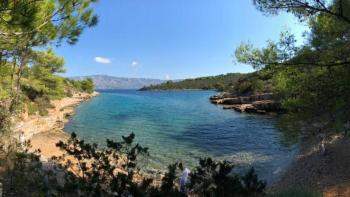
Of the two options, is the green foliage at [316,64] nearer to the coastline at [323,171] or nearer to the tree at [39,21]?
the coastline at [323,171]

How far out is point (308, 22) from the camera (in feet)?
31.5

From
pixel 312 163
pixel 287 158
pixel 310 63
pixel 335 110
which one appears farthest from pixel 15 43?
pixel 287 158

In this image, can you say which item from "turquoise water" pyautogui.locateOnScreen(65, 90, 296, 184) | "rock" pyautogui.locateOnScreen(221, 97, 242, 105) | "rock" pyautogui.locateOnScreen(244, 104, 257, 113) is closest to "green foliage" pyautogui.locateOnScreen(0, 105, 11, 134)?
"turquoise water" pyautogui.locateOnScreen(65, 90, 296, 184)

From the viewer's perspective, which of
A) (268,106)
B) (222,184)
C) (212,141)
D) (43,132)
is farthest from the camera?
(268,106)

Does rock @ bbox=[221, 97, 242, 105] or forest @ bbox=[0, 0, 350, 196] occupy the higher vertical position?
forest @ bbox=[0, 0, 350, 196]

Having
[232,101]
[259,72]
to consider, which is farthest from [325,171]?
[232,101]

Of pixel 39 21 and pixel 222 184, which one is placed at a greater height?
pixel 39 21

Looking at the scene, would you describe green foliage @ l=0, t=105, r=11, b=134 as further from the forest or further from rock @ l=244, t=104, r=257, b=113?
rock @ l=244, t=104, r=257, b=113

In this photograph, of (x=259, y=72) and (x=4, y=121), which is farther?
(x=4, y=121)

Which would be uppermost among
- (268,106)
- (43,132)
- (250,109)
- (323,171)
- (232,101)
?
(232,101)

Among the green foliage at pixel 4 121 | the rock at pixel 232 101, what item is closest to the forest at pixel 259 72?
→ the green foliage at pixel 4 121

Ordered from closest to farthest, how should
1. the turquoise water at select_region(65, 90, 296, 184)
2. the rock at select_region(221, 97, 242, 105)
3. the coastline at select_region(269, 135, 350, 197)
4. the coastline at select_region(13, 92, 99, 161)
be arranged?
1. the coastline at select_region(269, 135, 350, 197)
2. the turquoise water at select_region(65, 90, 296, 184)
3. the coastline at select_region(13, 92, 99, 161)
4. the rock at select_region(221, 97, 242, 105)

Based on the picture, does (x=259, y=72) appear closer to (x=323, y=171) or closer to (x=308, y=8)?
(x=308, y=8)

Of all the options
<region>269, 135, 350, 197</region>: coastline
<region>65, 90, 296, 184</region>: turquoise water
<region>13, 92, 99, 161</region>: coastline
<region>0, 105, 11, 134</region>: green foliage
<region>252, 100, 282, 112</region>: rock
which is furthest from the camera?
<region>252, 100, 282, 112</region>: rock
